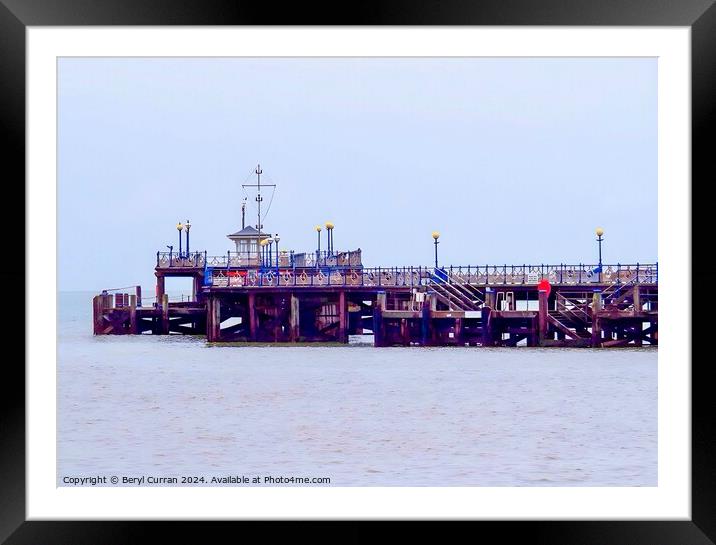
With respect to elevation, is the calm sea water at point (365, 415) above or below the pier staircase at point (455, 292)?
below

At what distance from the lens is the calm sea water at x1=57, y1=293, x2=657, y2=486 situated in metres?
15.4

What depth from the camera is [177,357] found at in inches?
1423

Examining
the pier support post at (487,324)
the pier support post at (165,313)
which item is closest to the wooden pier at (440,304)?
the pier support post at (487,324)

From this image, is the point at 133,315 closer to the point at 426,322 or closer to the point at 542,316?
the point at 426,322

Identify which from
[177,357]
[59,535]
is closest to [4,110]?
[59,535]

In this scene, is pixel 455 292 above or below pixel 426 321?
above

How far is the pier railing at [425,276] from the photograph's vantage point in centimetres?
3797

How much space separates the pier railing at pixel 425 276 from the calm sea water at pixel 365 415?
2.12 metres

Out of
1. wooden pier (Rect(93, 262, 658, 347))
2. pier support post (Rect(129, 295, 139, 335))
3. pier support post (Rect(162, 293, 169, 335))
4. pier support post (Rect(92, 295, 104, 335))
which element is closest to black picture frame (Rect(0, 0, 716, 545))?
wooden pier (Rect(93, 262, 658, 347))

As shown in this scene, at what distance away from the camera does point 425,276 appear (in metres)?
38.9

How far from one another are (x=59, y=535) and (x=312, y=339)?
31.6 metres

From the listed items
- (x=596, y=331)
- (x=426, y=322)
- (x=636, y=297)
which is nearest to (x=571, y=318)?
(x=596, y=331)
